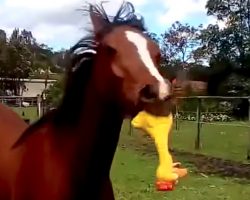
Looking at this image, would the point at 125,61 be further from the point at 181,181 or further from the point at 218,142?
the point at 218,142

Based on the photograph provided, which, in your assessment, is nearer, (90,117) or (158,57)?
(158,57)

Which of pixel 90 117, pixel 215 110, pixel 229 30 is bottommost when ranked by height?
pixel 215 110

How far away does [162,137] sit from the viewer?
3381 millimetres

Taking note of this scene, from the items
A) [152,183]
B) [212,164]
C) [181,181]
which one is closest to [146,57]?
[152,183]

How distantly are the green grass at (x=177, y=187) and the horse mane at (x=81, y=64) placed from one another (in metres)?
4.12

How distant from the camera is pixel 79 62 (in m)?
3.33

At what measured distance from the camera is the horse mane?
10.8ft

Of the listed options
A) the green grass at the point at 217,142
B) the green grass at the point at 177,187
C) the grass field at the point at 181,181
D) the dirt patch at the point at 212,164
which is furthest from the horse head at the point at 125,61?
the green grass at the point at 217,142

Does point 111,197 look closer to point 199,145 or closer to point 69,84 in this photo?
point 69,84

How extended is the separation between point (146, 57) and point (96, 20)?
0.51 metres

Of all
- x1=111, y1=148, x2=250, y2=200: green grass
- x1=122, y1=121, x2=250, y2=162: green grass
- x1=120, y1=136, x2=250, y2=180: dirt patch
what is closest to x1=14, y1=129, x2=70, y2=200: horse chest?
x1=111, y1=148, x2=250, y2=200: green grass

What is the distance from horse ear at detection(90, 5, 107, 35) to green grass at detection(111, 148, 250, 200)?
435 centimetres

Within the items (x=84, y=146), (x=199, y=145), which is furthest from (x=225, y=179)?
(x=84, y=146)

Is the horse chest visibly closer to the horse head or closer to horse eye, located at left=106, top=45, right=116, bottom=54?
the horse head
